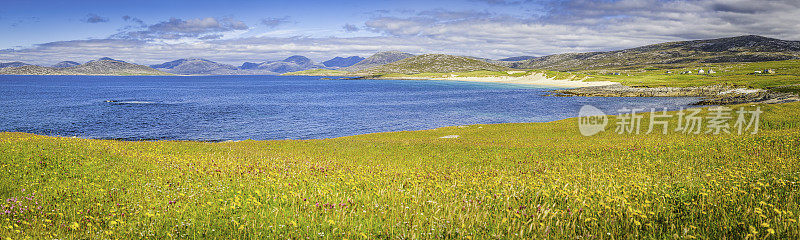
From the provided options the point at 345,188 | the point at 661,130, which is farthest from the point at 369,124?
the point at 345,188

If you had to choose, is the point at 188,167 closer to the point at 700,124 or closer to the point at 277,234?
the point at 277,234

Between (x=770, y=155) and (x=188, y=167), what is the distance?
22.3 m

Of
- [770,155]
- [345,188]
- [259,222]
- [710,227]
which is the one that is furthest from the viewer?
[770,155]

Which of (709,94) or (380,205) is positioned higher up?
(380,205)

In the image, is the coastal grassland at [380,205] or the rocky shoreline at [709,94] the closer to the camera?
the coastal grassland at [380,205]

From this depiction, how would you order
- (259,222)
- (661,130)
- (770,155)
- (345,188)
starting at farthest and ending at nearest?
(661,130) < (770,155) < (345,188) < (259,222)

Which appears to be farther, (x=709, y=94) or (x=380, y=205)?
(x=709, y=94)

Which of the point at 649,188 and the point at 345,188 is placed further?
the point at 345,188

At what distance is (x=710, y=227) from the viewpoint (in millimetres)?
7070

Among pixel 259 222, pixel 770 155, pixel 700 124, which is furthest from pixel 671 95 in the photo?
pixel 259 222

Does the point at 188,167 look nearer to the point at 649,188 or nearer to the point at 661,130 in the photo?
the point at 649,188

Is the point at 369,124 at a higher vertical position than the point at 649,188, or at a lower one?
→ lower

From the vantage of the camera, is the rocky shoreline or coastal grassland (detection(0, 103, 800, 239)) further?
the rocky shoreline

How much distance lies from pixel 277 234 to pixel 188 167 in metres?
10.1
